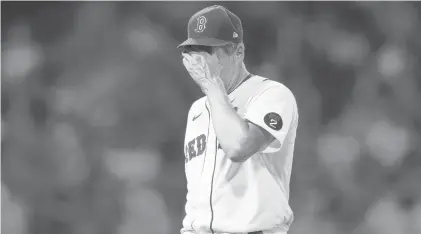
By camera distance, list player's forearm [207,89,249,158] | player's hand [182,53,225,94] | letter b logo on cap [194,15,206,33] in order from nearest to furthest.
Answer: player's forearm [207,89,249,158]
player's hand [182,53,225,94]
letter b logo on cap [194,15,206,33]

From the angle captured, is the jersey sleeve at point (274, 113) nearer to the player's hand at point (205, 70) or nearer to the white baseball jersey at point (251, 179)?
the white baseball jersey at point (251, 179)

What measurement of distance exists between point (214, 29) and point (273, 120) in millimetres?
352

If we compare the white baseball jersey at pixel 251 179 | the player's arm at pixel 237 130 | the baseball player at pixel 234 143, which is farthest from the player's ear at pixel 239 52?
the player's arm at pixel 237 130

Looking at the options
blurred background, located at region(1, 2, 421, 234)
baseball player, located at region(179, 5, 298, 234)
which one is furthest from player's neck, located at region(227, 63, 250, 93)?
blurred background, located at region(1, 2, 421, 234)

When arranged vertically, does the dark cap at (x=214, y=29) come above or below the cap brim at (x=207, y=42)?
above

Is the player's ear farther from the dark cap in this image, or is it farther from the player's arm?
the player's arm

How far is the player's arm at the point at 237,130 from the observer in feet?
5.52

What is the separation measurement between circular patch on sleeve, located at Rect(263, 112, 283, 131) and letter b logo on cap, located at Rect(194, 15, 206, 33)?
36cm

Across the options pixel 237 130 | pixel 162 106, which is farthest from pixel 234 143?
pixel 162 106

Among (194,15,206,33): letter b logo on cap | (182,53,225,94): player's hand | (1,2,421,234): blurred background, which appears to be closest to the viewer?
(182,53,225,94): player's hand

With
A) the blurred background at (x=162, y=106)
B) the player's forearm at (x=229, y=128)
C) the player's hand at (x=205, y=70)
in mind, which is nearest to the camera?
the player's forearm at (x=229, y=128)

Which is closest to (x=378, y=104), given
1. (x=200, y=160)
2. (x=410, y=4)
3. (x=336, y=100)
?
(x=336, y=100)

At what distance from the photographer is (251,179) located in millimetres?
1798

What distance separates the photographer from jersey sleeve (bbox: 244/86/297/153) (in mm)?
1748
